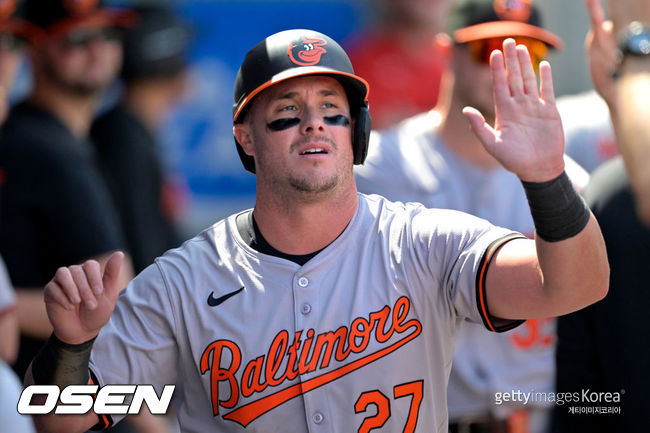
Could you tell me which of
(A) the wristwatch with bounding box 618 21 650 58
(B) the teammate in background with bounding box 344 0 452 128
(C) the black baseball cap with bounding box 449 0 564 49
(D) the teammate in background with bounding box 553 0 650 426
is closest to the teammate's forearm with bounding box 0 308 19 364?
(D) the teammate in background with bounding box 553 0 650 426

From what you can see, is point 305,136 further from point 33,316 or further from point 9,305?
point 33,316

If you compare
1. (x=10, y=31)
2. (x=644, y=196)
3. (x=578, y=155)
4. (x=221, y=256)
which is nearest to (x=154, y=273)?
(x=221, y=256)

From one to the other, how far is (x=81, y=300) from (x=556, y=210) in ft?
4.28

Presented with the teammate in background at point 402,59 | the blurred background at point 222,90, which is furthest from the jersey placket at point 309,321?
the blurred background at point 222,90

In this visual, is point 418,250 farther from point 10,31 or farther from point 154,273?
point 10,31

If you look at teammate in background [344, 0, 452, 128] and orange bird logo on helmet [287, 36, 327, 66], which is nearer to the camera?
orange bird logo on helmet [287, 36, 327, 66]

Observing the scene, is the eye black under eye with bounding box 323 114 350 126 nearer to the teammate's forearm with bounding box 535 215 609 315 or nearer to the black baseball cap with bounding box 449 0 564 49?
the teammate's forearm with bounding box 535 215 609 315

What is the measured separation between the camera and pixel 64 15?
194 inches

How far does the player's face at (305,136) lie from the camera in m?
2.96

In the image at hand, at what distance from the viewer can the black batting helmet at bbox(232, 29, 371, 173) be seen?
294cm

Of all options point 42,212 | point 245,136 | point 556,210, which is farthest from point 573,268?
point 42,212

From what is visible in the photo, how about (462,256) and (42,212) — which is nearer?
(462,256)

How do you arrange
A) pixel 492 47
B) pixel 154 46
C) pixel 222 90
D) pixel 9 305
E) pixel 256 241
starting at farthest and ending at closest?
pixel 222 90 → pixel 154 46 → pixel 492 47 → pixel 9 305 → pixel 256 241

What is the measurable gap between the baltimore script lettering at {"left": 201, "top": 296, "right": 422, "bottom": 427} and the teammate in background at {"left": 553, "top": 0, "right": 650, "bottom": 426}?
0.76m
